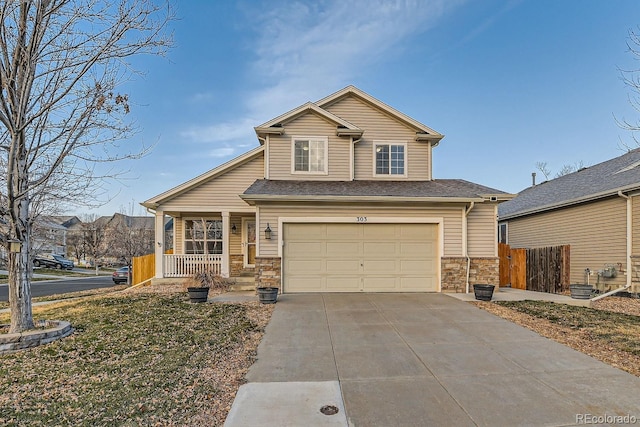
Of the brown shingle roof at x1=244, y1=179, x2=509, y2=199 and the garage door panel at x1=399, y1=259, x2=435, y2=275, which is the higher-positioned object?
the brown shingle roof at x1=244, y1=179, x2=509, y2=199

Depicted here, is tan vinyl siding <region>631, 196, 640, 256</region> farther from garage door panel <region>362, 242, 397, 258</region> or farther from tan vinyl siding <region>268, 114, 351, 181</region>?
tan vinyl siding <region>268, 114, 351, 181</region>

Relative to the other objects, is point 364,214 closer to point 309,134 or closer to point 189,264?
point 309,134

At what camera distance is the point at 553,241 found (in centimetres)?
1373

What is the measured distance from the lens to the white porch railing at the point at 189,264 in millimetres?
12984

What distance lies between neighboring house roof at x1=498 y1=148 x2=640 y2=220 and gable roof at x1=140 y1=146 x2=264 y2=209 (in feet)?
39.2

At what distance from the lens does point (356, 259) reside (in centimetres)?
1080

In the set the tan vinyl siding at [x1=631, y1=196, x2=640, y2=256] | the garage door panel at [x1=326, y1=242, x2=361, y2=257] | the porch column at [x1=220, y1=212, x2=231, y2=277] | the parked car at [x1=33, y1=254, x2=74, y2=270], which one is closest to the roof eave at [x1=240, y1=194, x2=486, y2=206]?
the garage door panel at [x1=326, y1=242, x2=361, y2=257]

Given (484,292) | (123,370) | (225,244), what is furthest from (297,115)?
(123,370)

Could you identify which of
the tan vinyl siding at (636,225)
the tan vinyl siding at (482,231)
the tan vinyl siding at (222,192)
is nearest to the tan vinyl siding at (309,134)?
the tan vinyl siding at (222,192)

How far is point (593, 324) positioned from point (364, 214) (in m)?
6.16

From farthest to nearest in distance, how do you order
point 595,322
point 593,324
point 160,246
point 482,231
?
point 160,246
point 482,231
point 595,322
point 593,324

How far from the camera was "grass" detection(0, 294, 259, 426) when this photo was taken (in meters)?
3.52

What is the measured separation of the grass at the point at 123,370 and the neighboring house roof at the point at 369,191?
3992 mm

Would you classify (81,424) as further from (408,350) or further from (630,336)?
(630,336)
